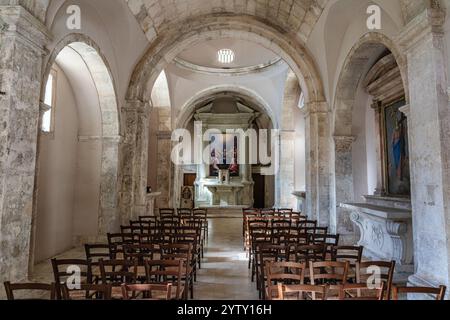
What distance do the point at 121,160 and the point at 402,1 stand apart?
624 centimetres

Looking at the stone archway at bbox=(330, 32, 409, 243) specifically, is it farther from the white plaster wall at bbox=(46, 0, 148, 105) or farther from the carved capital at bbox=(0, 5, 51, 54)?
the carved capital at bbox=(0, 5, 51, 54)

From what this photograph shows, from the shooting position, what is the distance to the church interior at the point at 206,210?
3.51m

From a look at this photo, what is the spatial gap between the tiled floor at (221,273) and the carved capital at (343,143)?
3.39 meters

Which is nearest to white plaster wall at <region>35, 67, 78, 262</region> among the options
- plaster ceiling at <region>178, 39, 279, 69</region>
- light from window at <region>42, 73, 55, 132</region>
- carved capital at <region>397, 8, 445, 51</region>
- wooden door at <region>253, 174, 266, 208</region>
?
light from window at <region>42, 73, 55, 132</region>

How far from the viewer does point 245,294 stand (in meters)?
4.48

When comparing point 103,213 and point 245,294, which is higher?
point 103,213

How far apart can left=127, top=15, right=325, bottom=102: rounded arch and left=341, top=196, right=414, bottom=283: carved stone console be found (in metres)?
3.17

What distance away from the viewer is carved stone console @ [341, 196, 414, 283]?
5.06 m

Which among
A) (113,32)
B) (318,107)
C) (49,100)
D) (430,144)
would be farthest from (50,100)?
(430,144)

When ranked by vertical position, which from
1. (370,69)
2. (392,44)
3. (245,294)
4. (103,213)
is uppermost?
(370,69)

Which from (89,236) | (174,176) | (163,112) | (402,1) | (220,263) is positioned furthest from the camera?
(174,176)

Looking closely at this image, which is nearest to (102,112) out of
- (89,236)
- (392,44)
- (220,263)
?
(89,236)

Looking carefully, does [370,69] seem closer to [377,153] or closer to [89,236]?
[377,153]

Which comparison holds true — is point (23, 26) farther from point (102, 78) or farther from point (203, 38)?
point (203, 38)
